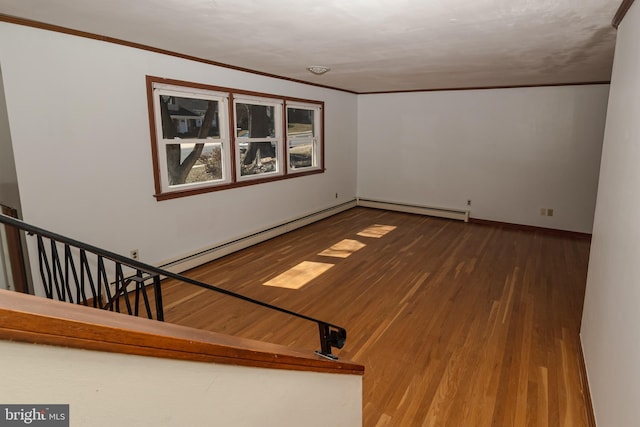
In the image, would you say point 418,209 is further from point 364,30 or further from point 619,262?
point 619,262

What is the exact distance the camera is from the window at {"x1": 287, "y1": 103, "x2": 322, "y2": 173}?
5.87 m

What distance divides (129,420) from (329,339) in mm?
1192

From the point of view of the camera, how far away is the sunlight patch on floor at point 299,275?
12.9ft

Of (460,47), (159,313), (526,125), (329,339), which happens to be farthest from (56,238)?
(526,125)

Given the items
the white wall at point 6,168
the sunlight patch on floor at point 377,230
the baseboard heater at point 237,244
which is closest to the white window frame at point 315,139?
the baseboard heater at point 237,244

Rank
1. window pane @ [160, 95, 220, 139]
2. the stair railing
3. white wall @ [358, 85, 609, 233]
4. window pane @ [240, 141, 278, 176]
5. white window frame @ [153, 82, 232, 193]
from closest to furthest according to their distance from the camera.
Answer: the stair railing, white window frame @ [153, 82, 232, 193], window pane @ [160, 95, 220, 139], window pane @ [240, 141, 278, 176], white wall @ [358, 85, 609, 233]

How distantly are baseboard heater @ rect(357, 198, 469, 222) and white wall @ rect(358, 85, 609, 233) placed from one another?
0.11 m

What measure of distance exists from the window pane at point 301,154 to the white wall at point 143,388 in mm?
5023

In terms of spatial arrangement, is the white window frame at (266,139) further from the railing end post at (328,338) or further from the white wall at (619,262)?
the white wall at (619,262)

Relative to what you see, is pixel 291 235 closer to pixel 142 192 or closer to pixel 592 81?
pixel 142 192

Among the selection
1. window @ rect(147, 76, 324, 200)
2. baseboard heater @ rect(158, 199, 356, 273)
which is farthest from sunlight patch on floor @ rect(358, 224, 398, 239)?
window @ rect(147, 76, 324, 200)

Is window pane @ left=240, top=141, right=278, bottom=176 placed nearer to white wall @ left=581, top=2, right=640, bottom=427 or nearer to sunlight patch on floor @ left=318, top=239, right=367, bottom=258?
sunlight patch on floor @ left=318, top=239, right=367, bottom=258

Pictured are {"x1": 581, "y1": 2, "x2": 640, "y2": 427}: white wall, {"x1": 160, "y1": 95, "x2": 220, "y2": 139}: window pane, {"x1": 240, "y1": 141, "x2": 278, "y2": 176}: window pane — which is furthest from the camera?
{"x1": 240, "y1": 141, "x2": 278, "y2": 176}: window pane

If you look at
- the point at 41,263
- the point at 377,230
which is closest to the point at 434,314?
the point at 377,230
